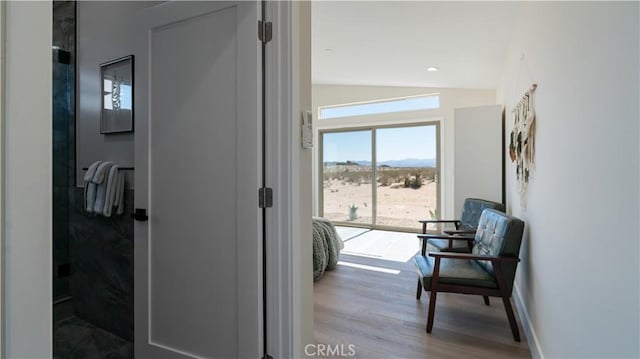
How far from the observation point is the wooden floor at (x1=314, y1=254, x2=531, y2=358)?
6.92 feet

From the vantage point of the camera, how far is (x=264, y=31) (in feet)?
4.96

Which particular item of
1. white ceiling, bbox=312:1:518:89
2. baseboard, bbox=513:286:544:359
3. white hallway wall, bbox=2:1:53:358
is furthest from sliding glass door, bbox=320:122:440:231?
white hallway wall, bbox=2:1:53:358

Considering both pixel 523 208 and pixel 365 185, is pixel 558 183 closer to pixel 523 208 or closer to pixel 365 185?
pixel 523 208

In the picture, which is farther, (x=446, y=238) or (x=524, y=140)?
(x=446, y=238)

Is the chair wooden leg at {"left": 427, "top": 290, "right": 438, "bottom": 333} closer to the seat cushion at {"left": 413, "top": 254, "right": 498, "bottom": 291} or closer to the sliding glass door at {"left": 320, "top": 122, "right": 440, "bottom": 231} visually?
the seat cushion at {"left": 413, "top": 254, "right": 498, "bottom": 291}

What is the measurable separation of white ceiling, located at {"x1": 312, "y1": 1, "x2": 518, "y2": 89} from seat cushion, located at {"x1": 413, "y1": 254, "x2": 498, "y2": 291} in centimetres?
214

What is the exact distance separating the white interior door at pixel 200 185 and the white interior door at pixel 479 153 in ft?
10.6

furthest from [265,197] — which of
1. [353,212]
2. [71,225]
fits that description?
[353,212]

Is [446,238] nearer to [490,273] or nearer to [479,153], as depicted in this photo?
[490,273]

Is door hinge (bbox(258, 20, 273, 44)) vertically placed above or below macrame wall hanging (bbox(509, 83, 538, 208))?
above

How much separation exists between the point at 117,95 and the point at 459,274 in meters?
2.68

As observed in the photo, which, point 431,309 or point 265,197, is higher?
point 265,197

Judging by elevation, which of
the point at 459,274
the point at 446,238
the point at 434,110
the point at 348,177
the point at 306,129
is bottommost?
the point at 459,274

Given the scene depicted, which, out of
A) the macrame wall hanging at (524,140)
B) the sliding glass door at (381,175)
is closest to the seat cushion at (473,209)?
the macrame wall hanging at (524,140)
